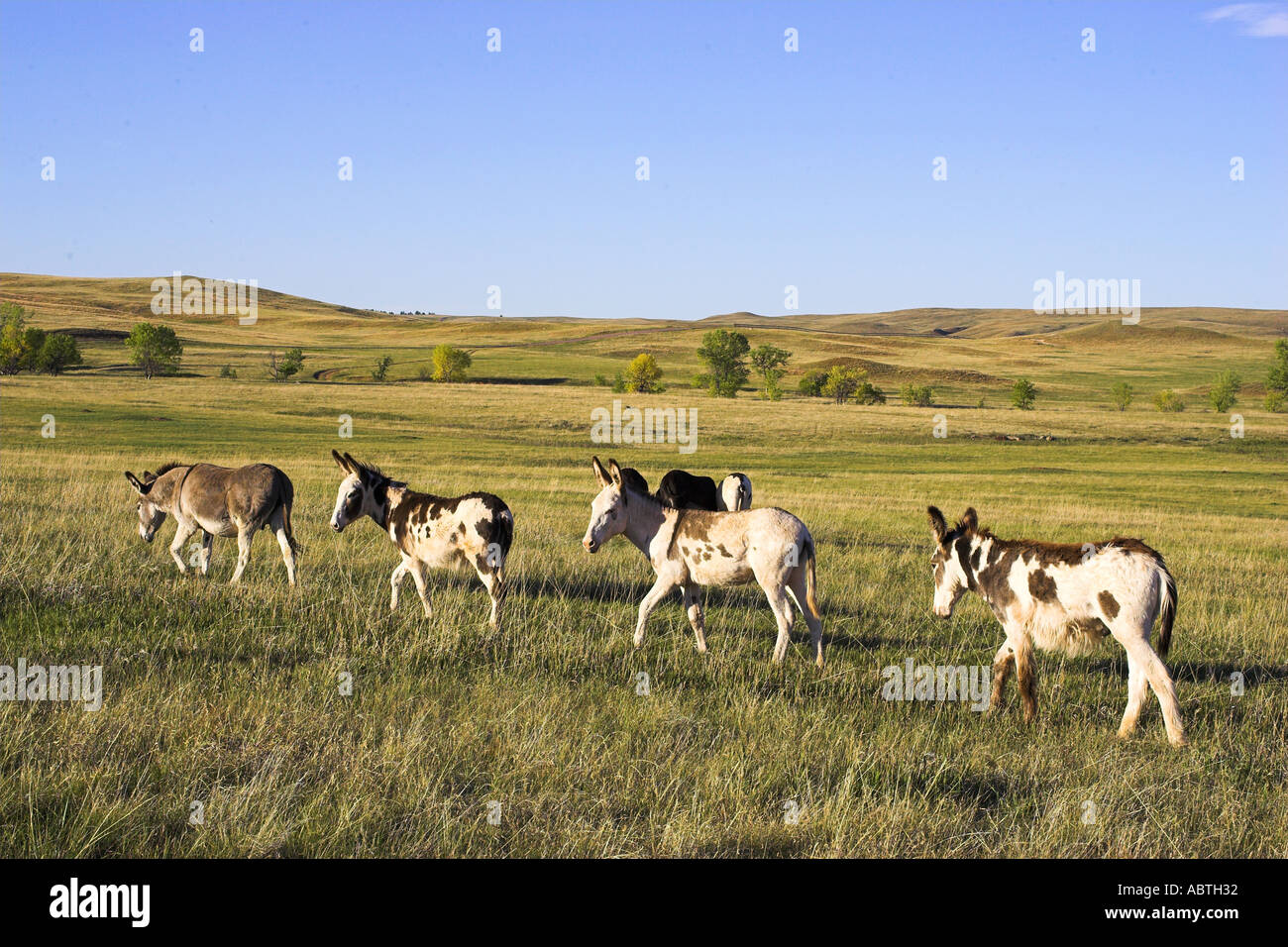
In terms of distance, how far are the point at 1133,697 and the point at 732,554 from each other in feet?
13.0

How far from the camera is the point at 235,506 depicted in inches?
478

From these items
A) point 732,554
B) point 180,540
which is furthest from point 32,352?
point 732,554

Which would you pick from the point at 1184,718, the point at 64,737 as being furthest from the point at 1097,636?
the point at 64,737

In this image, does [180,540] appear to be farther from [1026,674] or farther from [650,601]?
[1026,674]

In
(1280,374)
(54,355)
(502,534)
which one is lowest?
(502,534)

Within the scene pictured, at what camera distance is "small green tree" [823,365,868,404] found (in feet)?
383

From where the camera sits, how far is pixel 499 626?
395 inches

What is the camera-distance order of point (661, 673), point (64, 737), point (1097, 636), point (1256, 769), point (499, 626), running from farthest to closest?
point (499, 626)
point (661, 673)
point (1097, 636)
point (1256, 769)
point (64, 737)

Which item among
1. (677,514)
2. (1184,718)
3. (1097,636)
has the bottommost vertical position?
(1184,718)

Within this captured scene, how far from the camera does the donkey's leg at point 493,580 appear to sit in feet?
33.8

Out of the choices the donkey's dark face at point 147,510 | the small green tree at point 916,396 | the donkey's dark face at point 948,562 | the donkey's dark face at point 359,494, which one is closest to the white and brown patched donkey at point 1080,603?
the donkey's dark face at point 948,562

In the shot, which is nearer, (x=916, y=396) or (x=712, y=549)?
(x=712, y=549)

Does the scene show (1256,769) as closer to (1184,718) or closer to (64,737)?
(1184,718)

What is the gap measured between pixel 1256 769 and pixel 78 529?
16004 millimetres
